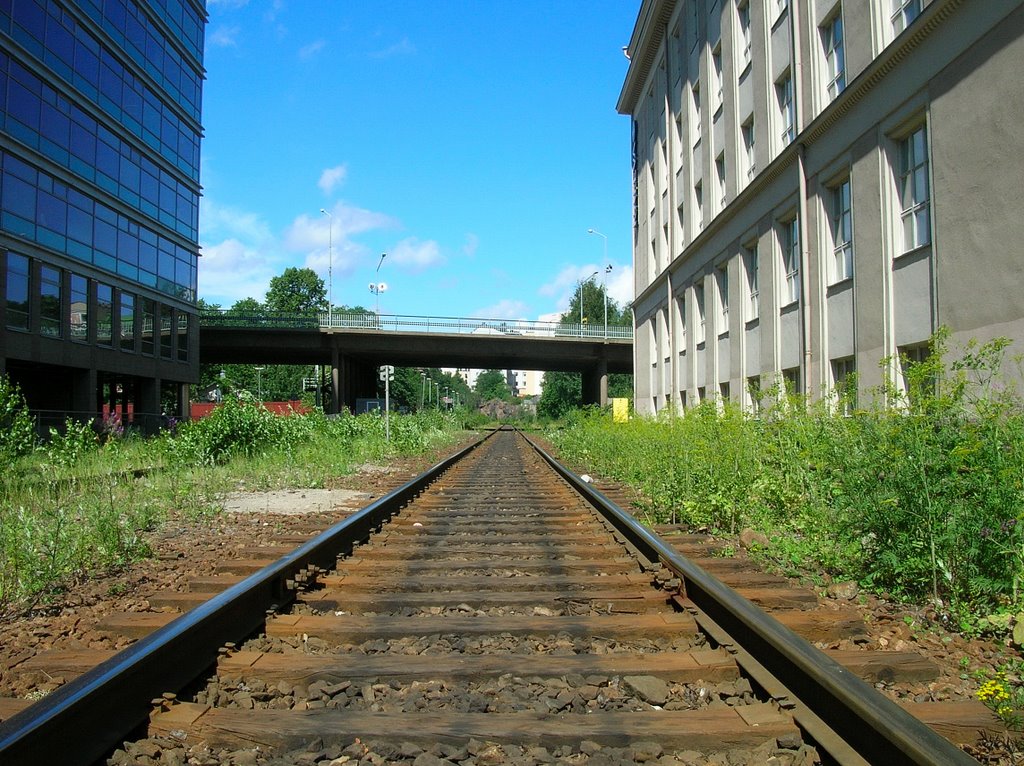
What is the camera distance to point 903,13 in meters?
13.4

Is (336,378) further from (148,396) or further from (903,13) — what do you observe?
(903,13)

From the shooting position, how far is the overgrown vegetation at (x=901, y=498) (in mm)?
4594

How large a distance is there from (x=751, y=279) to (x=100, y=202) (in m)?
27.4

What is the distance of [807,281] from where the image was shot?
16609 mm

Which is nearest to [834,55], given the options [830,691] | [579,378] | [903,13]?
[903,13]

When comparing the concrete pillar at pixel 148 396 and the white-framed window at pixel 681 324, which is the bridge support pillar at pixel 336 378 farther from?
the white-framed window at pixel 681 324

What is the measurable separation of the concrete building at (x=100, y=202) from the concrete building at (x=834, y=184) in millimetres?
21529

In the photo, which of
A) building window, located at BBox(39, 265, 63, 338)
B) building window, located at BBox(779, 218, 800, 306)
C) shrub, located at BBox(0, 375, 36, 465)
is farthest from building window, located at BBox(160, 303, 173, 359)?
building window, located at BBox(779, 218, 800, 306)

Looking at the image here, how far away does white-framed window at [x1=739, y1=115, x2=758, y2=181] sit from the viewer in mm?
21647

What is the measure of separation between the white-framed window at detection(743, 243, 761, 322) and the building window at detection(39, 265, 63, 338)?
2528cm

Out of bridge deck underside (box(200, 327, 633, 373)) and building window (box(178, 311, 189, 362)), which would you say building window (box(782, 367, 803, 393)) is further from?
building window (box(178, 311, 189, 362))

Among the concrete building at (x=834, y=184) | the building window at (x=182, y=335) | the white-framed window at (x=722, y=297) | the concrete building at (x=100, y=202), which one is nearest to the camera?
the concrete building at (x=834, y=184)

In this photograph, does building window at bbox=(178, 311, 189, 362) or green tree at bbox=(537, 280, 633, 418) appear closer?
building window at bbox=(178, 311, 189, 362)

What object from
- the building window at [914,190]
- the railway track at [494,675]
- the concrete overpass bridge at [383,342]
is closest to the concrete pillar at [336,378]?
the concrete overpass bridge at [383,342]
